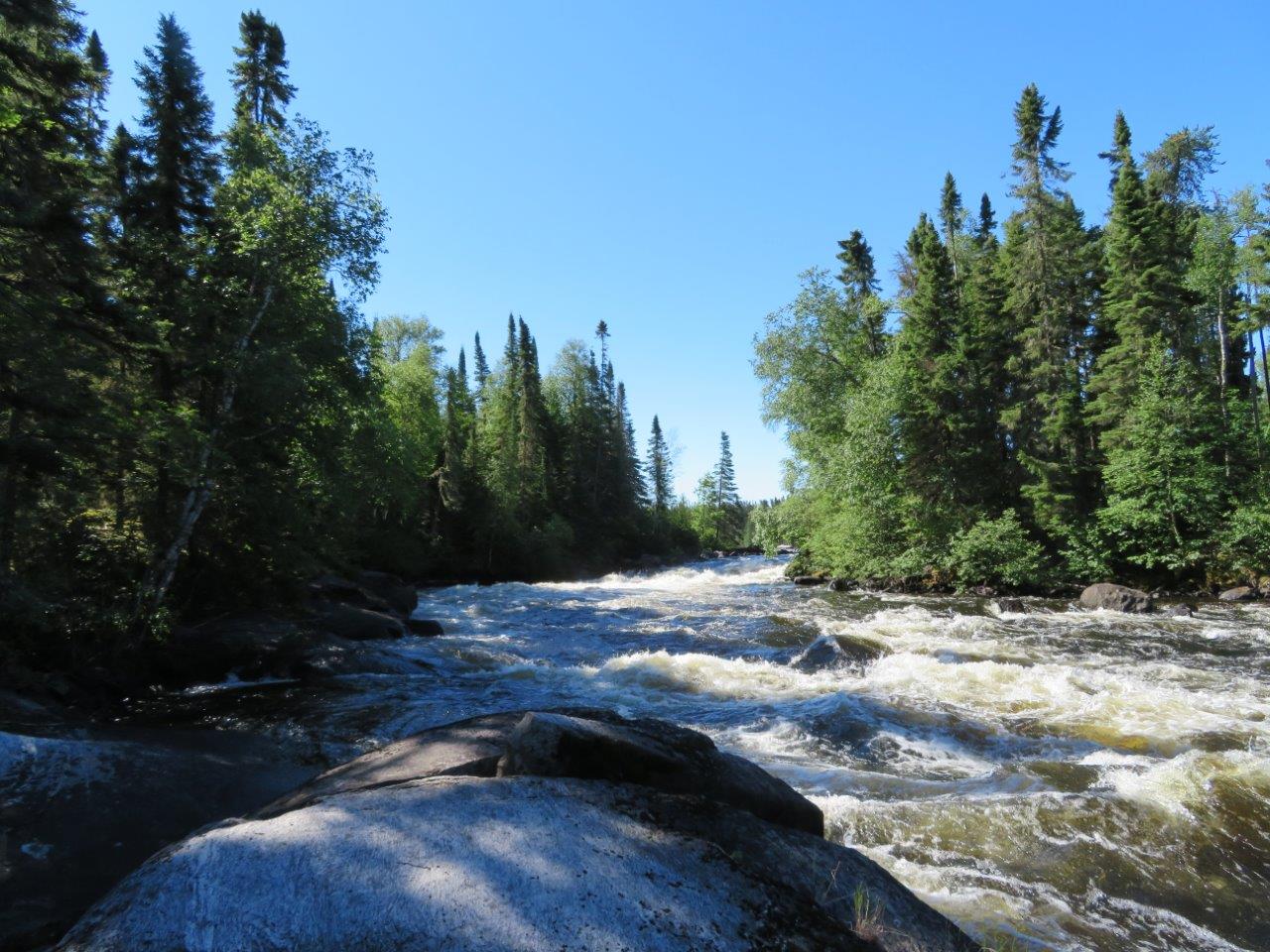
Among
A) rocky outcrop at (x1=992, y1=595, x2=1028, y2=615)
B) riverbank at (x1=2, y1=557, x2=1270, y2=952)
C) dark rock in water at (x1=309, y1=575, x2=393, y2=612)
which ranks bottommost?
rocky outcrop at (x1=992, y1=595, x2=1028, y2=615)

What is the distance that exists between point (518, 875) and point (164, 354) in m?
13.6

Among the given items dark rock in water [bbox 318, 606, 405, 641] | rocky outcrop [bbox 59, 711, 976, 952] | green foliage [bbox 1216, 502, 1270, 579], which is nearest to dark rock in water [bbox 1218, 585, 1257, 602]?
green foliage [bbox 1216, 502, 1270, 579]

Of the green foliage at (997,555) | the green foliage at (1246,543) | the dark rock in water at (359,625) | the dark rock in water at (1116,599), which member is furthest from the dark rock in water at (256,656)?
the green foliage at (1246,543)

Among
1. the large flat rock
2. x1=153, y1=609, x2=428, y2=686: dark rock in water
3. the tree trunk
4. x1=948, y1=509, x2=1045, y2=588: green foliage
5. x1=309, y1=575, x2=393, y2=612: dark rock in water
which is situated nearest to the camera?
the large flat rock

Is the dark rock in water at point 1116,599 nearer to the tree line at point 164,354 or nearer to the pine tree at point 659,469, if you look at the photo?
the tree line at point 164,354

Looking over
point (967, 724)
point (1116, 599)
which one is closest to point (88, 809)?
point (967, 724)

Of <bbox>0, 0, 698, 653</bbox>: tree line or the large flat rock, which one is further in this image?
<bbox>0, 0, 698, 653</bbox>: tree line

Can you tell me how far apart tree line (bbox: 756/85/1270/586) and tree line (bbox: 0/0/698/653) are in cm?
2031

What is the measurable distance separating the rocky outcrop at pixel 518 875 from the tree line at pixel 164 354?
27.8 ft

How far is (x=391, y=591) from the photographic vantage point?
21891 millimetres

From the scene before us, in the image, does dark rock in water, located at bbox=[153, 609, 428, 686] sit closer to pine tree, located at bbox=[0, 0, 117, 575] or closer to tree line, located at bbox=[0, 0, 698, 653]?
tree line, located at bbox=[0, 0, 698, 653]

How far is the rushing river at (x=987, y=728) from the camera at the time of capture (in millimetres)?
4773

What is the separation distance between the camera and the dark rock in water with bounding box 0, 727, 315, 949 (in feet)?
12.4

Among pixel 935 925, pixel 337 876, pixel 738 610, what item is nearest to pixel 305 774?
pixel 337 876
